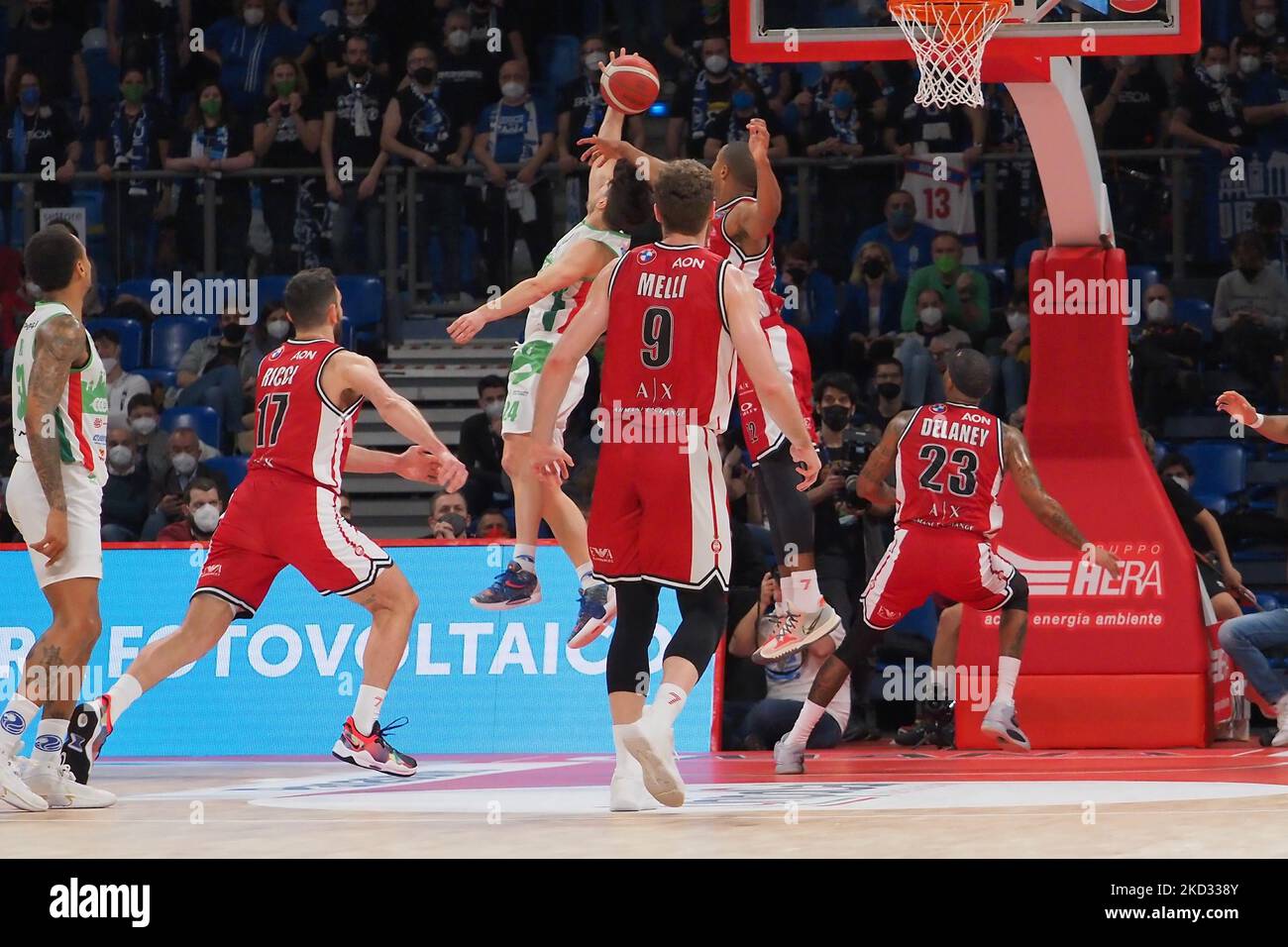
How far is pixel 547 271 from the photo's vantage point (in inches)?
324

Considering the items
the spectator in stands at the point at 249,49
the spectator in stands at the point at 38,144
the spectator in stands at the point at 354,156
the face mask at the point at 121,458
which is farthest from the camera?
the spectator in stands at the point at 249,49

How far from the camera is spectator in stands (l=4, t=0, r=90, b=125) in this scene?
662 inches

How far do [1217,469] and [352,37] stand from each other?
25.2ft

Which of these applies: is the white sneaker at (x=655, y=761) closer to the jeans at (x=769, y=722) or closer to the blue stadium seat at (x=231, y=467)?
the jeans at (x=769, y=722)

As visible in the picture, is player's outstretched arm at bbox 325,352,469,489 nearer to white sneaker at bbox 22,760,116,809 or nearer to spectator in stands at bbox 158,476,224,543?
white sneaker at bbox 22,760,116,809

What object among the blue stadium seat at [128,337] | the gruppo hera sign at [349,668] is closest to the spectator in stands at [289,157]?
the blue stadium seat at [128,337]

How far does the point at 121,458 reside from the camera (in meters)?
13.2

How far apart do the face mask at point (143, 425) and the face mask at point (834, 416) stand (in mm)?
4736

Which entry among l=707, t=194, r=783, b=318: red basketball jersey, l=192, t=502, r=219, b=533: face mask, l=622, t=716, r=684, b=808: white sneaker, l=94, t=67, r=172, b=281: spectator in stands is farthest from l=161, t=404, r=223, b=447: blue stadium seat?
l=622, t=716, r=684, b=808: white sneaker

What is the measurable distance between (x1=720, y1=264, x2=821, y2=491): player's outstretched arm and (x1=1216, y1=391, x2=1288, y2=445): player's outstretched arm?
2587 millimetres

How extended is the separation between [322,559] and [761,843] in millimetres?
2923

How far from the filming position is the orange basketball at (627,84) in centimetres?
859

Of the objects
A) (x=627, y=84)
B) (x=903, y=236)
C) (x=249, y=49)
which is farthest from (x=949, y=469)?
(x=249, y=49)
